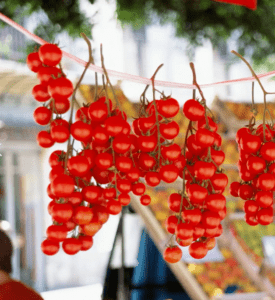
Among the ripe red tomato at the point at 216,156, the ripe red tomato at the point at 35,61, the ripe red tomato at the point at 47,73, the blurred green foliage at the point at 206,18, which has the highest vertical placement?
the blurred green foliage at the point at 206,18

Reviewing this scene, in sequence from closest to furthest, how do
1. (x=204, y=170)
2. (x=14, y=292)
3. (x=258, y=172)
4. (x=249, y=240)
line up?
(x=204, y=170) → (x=258, y=172) → (x=14, y=292) → (x=249, y=240)

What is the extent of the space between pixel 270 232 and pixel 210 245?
181 centimetres

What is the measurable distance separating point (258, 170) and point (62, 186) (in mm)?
501

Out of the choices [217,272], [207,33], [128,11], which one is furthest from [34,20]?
[217,272]

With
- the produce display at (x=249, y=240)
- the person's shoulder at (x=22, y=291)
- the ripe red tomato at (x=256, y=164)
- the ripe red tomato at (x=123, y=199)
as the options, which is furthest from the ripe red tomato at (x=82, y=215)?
the produce display at (x=249, y=240)

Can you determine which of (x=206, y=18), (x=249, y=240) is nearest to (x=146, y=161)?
(x=249, y=240)

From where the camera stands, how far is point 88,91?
2342 millimetres

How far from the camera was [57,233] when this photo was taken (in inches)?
31.5

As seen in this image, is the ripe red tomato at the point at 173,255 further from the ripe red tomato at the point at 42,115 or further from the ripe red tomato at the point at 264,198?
the ripe red tomato at the point at 42,115

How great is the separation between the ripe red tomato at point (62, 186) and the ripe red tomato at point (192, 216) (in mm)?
279

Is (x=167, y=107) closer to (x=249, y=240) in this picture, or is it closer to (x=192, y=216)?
(x=192, y=216)

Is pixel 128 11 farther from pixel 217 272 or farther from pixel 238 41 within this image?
pixel 217 272

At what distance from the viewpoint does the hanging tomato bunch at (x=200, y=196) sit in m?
0.89

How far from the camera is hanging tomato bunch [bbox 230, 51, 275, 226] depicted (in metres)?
0.97
